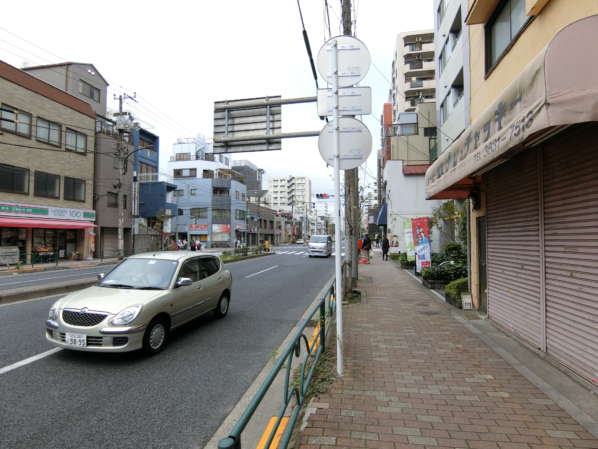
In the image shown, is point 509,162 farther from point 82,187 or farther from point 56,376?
point 82,187

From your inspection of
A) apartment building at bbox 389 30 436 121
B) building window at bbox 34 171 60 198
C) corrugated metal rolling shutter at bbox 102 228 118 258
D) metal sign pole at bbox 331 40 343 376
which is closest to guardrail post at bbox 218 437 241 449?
metal sign pole at bbox 331 40 343 376

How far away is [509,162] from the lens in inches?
238

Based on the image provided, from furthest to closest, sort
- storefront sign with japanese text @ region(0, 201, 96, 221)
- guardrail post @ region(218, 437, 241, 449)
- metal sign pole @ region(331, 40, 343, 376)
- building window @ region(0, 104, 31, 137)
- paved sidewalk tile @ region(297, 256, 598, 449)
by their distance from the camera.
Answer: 1. storefront sign with japanese text @ region(0, 201, 96, 221)
2. building window @ region(0, 104, 31, 137)
3. metal sign pole @ region(331, 40, 343, 376)
4. paved sidewalk tile @ region(297, 256, 598, 449)
5. guardrail post @ region(218, 437, 241, 449)

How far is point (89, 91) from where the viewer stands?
109 ft

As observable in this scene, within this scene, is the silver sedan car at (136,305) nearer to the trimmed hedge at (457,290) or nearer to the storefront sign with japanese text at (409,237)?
the trimmed hedge at (457,290)

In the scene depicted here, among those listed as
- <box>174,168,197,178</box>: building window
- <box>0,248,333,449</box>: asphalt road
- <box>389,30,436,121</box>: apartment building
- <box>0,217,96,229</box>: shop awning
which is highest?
<box>389,30,436,121</box>: apartment building

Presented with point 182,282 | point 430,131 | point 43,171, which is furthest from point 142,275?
point 430,131

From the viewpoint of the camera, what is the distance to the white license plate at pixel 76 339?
15.9 ft

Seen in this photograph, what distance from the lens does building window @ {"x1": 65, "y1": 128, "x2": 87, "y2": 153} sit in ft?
88.8

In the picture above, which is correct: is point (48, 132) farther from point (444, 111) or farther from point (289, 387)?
point (289, 387)

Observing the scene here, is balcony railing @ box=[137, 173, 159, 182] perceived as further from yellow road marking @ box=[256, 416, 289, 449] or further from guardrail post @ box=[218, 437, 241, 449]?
guardrail post @ box=[218, 437, 241, 449]

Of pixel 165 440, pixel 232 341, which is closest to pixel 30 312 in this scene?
pixel 232 341

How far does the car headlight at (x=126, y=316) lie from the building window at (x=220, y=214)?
5787cm

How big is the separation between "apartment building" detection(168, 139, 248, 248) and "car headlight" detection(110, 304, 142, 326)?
56.3 metres
